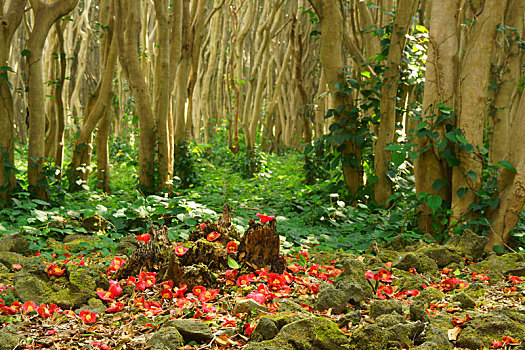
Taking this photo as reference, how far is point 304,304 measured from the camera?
264cm

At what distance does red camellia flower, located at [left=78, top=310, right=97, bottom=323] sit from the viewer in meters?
2.38

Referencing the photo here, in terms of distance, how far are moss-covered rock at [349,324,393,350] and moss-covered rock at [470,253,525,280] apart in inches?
65.7

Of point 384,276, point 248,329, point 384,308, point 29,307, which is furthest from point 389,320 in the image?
point 29,307

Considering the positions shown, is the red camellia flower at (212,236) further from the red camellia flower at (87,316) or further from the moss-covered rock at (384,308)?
the moss-covered rock at (384,308)

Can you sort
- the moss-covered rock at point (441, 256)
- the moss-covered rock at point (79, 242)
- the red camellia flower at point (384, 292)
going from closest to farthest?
the red camellia flower at point (384, 292) < the moss-covered rock at point (441, 256) < the moss-covered rock at point (79, 242)

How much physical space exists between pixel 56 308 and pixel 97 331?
350 millimetres

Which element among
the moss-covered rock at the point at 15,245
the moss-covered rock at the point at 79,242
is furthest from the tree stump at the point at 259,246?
the moss-covered rock at the point at 15,245

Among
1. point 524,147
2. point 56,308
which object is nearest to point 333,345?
point 56,308

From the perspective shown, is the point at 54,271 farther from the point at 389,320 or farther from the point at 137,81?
the point at 137,81

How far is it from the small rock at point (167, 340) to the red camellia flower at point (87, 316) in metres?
0.50

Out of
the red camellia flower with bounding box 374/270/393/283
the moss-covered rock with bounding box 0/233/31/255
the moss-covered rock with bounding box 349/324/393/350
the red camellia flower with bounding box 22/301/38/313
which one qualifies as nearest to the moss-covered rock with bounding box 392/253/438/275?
the red camellia flower with bounding box 374/270/393/283

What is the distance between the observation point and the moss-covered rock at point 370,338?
1.97 m

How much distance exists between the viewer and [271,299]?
2.67 m

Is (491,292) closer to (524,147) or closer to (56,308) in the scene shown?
(524,147)
